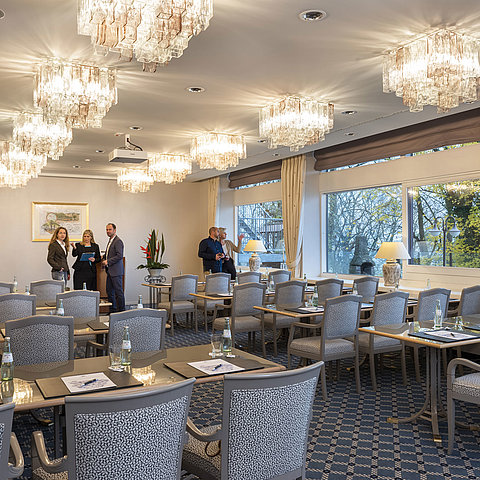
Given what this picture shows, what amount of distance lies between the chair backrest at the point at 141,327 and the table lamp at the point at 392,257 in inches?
165

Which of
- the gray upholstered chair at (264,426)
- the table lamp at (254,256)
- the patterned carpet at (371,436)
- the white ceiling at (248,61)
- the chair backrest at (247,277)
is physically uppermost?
the white ceiling at (248,61)

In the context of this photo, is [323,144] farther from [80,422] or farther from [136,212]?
[80,422]

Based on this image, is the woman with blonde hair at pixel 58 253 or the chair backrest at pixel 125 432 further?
the woman with blonde hair at pixel 58 253

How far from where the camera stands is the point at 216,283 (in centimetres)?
802

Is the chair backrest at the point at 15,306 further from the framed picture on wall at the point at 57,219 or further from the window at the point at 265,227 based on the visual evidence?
the framed picture on wall at the point at 57,219

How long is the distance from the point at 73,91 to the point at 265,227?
7.28 m

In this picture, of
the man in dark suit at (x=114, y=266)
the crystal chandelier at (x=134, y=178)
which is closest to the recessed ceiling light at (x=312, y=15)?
the crystal chandelier at (x=134, y=178)

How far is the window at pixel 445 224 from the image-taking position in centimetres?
684

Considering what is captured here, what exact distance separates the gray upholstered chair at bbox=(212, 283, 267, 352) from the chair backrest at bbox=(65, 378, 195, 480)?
171 inches

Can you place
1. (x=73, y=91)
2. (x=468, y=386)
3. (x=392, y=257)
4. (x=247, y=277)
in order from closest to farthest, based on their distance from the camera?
1. (x=468, y=386)
2. (x=73, y=91)
3. (x=392, y=257)
4. (x=247, y=277)

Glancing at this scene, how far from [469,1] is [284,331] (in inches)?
204

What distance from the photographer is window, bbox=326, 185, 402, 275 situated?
8.20 meters

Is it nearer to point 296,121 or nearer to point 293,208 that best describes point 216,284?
point 293,208

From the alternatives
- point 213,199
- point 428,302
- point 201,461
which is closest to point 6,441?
point 201,461
